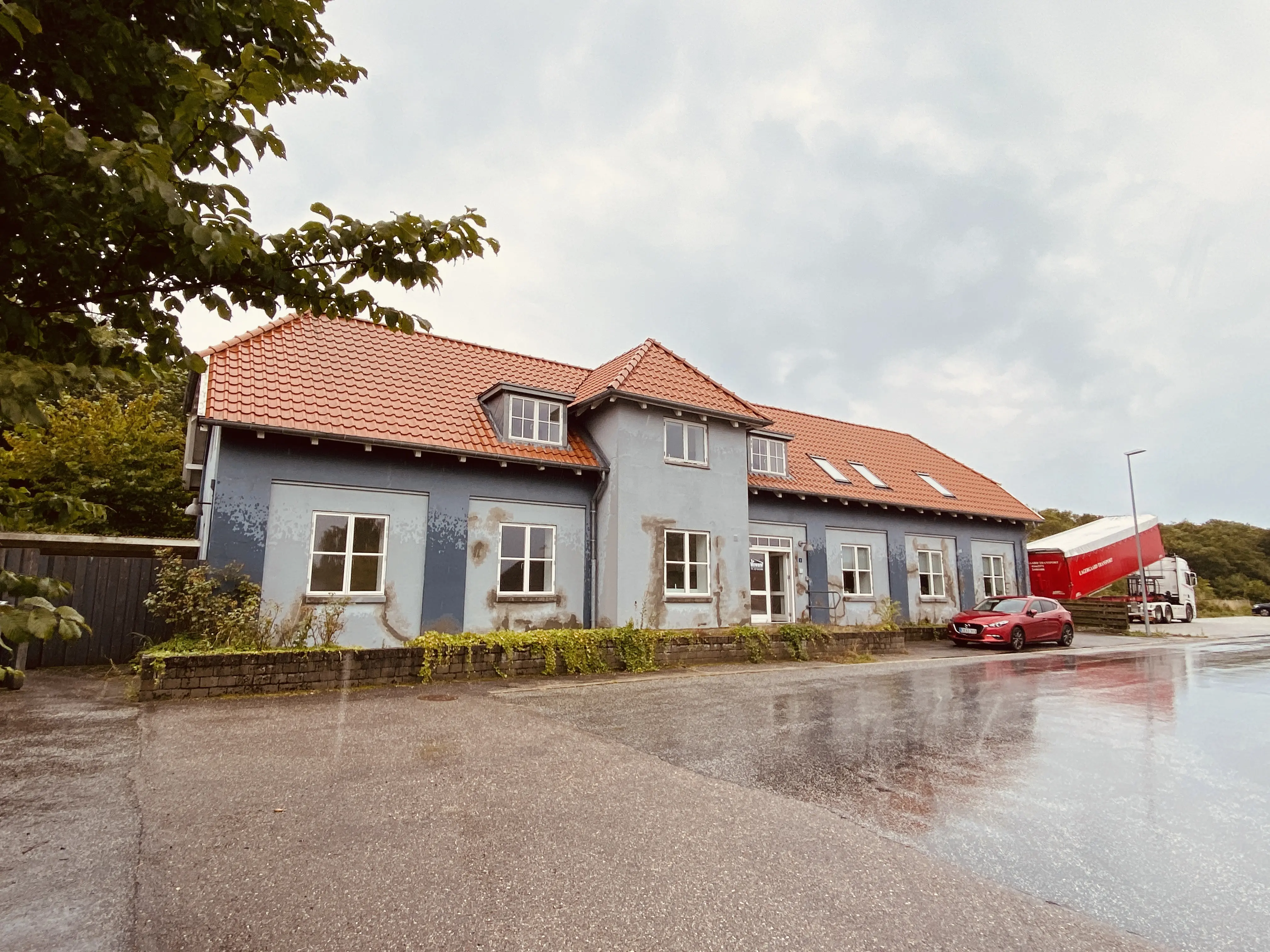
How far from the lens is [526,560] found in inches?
591

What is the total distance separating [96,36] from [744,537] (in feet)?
51.3

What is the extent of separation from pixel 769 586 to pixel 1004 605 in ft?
25.4

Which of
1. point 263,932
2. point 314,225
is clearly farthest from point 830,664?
point 314,225

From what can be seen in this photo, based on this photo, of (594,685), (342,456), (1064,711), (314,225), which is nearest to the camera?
(314,225)

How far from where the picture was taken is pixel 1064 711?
31.4ft

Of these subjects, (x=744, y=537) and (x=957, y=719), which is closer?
(x=957, y=719)

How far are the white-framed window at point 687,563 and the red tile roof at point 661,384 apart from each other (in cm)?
311

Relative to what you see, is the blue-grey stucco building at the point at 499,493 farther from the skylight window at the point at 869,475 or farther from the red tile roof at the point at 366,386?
the skylight window at the point at 869,475

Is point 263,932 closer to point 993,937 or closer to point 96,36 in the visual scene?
point 993,937

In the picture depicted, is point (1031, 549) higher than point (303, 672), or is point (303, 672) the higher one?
point (1031, 549)

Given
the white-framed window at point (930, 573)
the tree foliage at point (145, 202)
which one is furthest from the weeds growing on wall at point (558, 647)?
the white-framed window at point (930, 573)

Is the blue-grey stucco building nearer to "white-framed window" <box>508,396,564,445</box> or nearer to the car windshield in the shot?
"white-framed window" <box>508,396,564,445</box>

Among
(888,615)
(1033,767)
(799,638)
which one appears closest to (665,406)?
(799,638)

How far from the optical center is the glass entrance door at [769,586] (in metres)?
19.1
